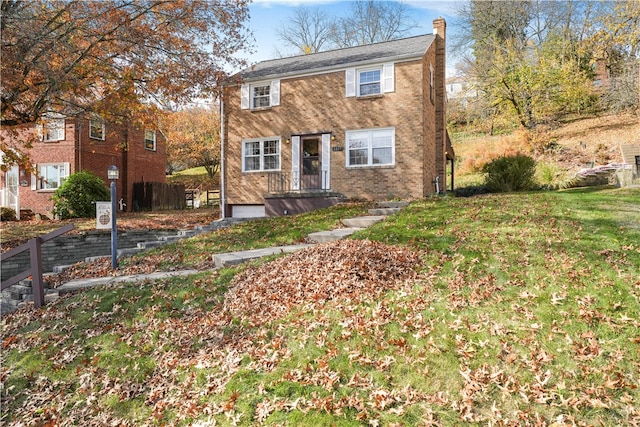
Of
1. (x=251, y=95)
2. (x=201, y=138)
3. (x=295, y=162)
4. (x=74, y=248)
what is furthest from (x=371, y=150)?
(x=201, y=138)

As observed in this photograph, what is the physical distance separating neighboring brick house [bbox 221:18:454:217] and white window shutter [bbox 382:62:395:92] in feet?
0.12

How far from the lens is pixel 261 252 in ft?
25.8

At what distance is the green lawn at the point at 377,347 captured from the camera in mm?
3230

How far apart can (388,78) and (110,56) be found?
9.08 m

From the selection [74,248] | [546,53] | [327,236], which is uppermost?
[546,53]

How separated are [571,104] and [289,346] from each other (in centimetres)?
2855

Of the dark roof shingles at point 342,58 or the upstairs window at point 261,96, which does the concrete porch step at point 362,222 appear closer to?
the dark roof shingles at point 342,58

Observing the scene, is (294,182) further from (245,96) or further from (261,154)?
(245,96)

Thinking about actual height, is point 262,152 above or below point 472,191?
above

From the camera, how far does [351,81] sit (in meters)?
14.8

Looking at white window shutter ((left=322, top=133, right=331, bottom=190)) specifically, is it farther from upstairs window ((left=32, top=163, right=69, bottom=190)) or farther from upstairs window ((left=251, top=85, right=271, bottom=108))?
upstairs window ((left=32, top=163, right=69, bottom=190))

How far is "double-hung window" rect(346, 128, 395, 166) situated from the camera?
1423cm

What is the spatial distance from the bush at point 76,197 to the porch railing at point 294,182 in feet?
27.5

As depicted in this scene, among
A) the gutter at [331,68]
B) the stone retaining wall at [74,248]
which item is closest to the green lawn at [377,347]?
the stone retaining wall at [74,248]
